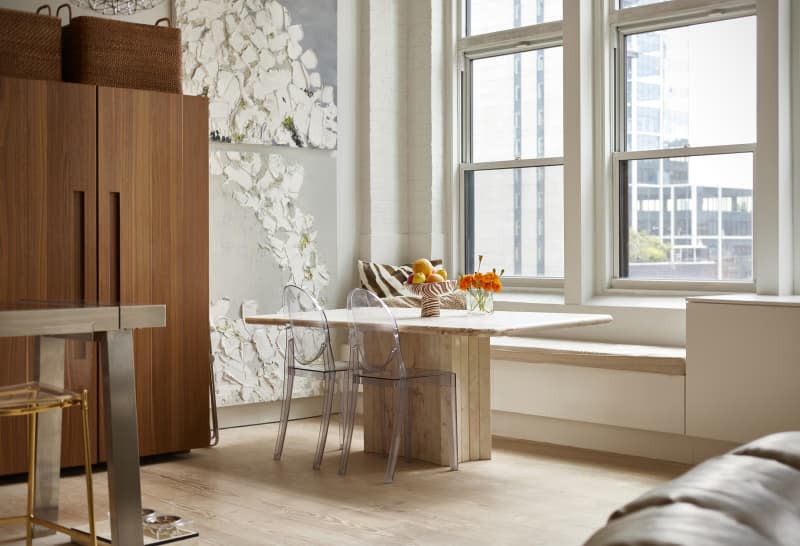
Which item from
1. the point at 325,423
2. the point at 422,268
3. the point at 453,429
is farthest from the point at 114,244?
the point at 453,429

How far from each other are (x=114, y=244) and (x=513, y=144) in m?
2.86

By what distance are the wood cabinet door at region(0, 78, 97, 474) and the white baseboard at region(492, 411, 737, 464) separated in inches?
86.0

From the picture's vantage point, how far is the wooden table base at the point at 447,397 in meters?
4.48

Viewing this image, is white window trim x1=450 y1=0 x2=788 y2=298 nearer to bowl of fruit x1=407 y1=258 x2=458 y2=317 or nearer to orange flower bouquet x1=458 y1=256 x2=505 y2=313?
orange flower bouquet x1=458 y1=256 x2=505 y2=313

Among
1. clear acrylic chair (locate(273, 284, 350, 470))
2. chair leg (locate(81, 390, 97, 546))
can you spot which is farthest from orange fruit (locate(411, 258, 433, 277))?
chair leg (locate(81, 390, 97, 546))

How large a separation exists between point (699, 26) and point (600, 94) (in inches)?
26.3

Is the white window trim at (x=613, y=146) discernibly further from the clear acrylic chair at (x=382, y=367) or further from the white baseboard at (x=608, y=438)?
the clear acrylic chair at (x=382, y=367)

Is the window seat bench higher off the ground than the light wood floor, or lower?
higher

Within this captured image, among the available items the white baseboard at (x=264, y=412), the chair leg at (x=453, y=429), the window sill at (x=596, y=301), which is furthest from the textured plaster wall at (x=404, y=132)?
the chair leg at (x=453, y=429)

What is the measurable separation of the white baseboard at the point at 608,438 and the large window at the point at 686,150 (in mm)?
1110

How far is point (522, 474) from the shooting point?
4.30 meters

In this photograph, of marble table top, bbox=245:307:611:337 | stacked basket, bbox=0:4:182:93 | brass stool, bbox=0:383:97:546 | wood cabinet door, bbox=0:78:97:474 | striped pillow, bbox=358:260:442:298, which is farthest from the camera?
striped pillow, bbox=358:260:442:298

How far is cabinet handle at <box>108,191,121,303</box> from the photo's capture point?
441 cm

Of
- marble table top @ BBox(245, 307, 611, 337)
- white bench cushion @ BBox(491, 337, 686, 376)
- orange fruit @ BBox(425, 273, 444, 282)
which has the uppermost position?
orange fruit @ BBox(425, 273, 444, 282)
